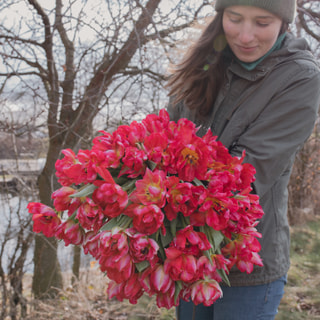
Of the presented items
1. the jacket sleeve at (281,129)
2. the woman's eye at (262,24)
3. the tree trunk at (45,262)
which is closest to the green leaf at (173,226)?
the jacket sleeve at (281,129)

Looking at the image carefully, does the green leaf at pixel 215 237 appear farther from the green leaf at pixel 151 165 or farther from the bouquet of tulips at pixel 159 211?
the green leaf at pixel 151 165

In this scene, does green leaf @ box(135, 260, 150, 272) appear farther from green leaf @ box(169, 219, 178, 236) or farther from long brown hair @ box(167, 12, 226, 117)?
long brown hair @ box(167, 12, 226, 117)

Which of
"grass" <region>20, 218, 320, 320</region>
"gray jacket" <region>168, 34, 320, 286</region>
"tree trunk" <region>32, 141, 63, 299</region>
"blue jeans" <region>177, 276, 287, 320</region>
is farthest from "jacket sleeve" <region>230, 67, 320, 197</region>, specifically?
"tree trunk" <region>32, 141, 63, 299</region>

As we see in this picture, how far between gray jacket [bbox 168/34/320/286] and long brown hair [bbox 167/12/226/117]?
71 mm

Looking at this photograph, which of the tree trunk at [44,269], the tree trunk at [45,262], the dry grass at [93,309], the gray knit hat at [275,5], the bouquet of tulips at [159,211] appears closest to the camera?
the bouquet of tulips at [159,211]

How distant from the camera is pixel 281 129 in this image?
1.24m

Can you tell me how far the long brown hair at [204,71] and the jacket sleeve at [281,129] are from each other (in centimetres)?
36

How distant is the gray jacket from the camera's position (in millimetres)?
1225

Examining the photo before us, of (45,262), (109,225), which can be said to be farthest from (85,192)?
(45,262)

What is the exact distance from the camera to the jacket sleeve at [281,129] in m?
1.20

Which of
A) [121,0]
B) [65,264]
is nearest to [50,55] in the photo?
[121,0]

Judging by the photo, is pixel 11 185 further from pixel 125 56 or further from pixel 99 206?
pixel 99 206

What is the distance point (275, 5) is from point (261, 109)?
413 millimetres

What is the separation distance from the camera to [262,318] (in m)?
A: 1.43
